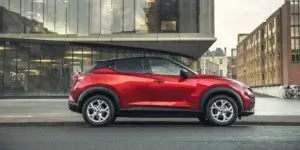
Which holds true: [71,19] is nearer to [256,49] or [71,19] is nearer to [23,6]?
[23,6]

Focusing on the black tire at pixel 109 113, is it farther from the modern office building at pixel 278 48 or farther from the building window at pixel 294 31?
the building window at pixel 294 31

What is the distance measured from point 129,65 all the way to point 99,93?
3.22 feet

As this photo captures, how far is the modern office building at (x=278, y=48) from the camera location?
78.1 meters

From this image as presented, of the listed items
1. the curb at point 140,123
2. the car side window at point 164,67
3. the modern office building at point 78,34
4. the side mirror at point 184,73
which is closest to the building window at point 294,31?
the modern office building at point 78,34

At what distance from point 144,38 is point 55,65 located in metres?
7.63

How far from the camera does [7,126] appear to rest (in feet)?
Answer: 39.7

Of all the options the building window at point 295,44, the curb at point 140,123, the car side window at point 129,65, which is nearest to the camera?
the car side window at point 129,65

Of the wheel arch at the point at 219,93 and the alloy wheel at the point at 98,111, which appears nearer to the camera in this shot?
the wheel arch at the point at 219,93

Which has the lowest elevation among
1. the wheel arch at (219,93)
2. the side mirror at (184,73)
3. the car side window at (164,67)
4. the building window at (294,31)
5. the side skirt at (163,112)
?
the side skirt at (163,112)

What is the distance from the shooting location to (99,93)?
11594 mm

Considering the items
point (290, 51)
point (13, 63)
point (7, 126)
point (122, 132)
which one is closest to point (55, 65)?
point (13, 63)

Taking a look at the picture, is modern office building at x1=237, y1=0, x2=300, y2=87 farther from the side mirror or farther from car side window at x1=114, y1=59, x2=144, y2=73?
the side mirror

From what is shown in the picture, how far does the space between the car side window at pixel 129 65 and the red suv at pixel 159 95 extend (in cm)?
5

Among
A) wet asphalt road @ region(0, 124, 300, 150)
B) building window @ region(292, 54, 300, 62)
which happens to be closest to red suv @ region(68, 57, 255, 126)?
wet asphalt road @ region(0, 124, 300, 150)
